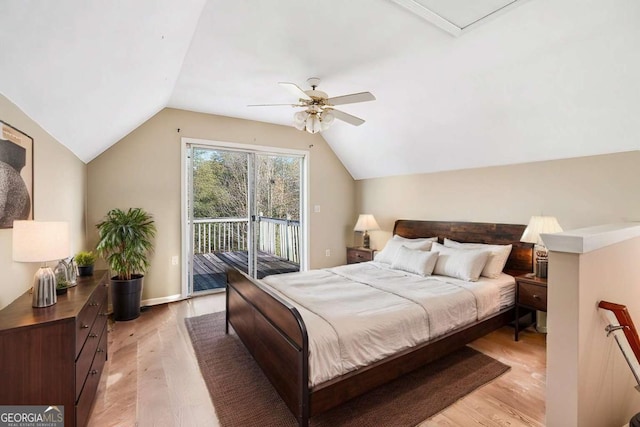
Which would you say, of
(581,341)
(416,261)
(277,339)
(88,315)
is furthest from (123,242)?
(581,341)

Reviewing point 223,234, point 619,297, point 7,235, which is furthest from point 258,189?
point 619,297

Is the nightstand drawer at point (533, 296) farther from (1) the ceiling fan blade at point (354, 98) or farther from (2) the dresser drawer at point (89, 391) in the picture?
(2) the dresser drawer at point (89, 391)

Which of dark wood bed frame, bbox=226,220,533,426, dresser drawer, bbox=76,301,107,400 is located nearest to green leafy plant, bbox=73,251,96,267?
dresser drawer, bbox=76,301,107,400

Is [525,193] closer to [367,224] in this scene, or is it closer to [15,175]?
[367,224]

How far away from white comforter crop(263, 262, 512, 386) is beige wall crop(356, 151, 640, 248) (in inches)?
42.3

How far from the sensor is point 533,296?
2.85 m

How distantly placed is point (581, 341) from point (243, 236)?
4.20m

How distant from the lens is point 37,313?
59.6 inches

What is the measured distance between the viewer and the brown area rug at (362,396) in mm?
1876

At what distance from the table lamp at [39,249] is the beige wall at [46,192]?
3.4 inches

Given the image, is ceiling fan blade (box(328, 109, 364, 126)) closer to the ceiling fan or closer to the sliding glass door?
the ceiling fan

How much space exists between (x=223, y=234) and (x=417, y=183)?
319 centimetres

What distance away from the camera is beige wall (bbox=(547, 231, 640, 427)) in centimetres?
149

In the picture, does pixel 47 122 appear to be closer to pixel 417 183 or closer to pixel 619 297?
pixel 619 297
